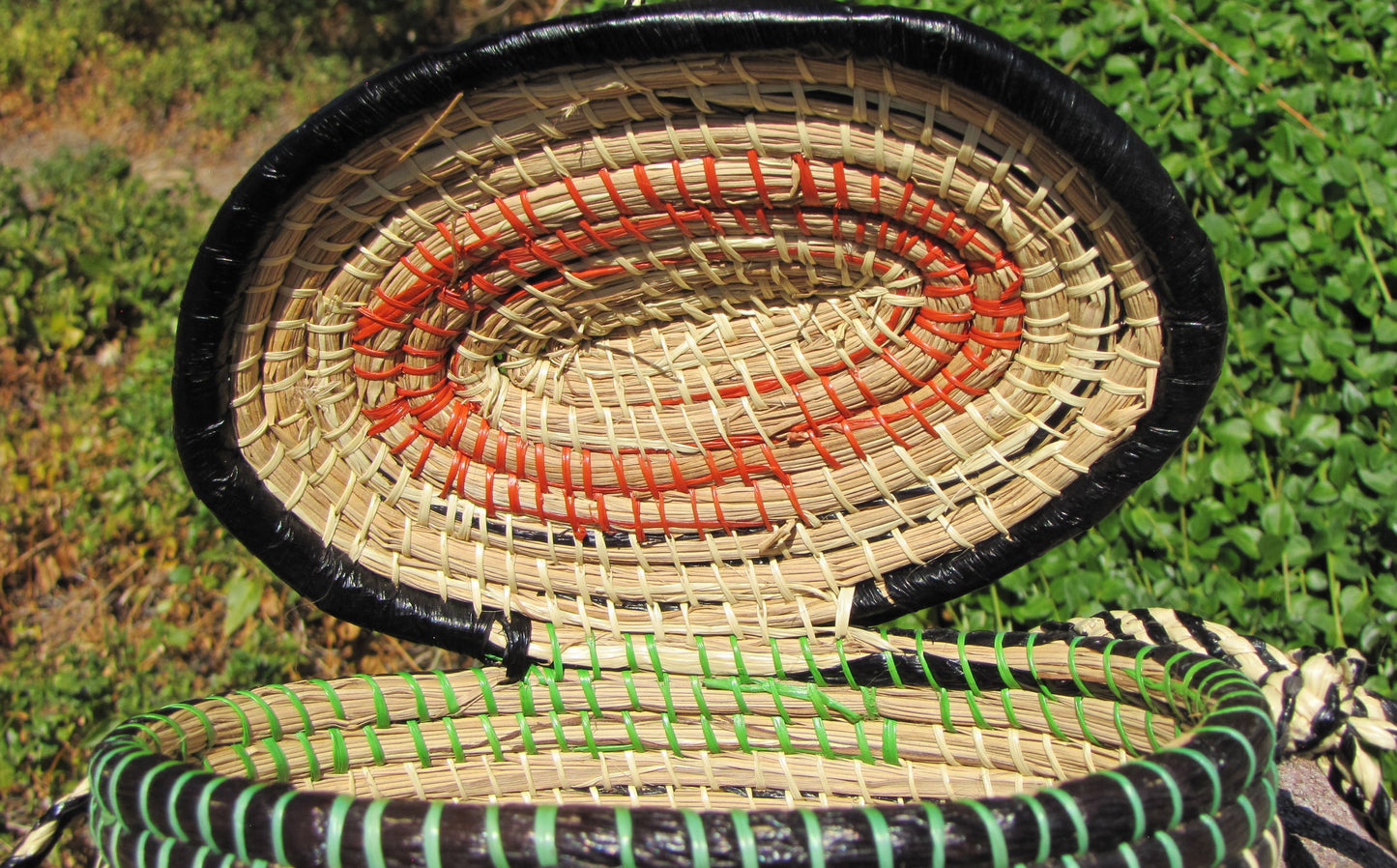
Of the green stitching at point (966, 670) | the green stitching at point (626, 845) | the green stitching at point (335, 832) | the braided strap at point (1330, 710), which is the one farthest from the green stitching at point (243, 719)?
the braided strap at point (1330, 710)

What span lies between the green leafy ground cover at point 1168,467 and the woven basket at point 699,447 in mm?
535

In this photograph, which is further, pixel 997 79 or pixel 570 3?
pixel 570 3

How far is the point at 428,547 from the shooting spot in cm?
112

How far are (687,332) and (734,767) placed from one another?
53 cm

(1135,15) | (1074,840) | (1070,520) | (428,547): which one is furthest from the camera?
(1135,15)

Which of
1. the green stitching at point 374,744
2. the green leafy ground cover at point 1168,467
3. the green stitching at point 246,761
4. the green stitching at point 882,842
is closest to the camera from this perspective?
the green stitching at point 882,842

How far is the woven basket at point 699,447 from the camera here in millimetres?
673

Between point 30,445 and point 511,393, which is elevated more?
point 511,393

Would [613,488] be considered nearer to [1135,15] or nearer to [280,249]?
[280,249]

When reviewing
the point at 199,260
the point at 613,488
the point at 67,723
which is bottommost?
the point at 67,723

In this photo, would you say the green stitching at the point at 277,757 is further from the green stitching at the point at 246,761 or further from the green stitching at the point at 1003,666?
the green stitching at the point at 1003,666

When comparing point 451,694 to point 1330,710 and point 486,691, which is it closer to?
point 486,691

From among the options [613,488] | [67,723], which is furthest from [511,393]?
[67,723]

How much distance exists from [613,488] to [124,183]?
7.21 ft
